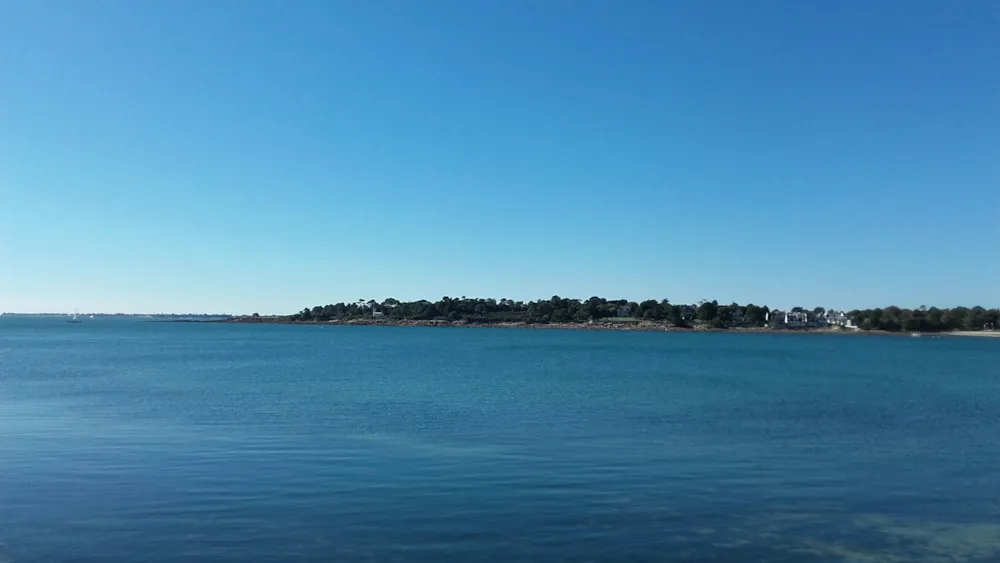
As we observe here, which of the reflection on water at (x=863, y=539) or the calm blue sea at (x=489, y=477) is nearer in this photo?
the reflection on water at (x=863, y=539)

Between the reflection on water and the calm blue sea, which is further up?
the calm blue sea

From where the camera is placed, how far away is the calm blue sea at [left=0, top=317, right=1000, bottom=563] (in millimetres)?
13406

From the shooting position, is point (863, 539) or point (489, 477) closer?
point (863, 539)

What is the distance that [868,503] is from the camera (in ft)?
55.4

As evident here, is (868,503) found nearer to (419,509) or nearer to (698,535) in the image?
(698,535)

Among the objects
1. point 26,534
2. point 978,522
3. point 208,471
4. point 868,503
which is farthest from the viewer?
point 208,471

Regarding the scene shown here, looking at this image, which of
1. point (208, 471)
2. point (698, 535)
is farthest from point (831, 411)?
point (208, 471)

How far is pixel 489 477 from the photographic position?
18.7 meters

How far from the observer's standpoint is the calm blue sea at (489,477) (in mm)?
13406

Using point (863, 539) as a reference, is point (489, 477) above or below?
above

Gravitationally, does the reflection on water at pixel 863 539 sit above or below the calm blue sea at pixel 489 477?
below

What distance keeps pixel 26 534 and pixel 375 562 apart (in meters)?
6.67

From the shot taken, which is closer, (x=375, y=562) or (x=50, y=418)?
(x=375, y=562)

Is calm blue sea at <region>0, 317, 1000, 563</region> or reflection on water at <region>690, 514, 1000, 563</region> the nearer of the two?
reflection on water at <region>690, 514, 1000, 563</region>
